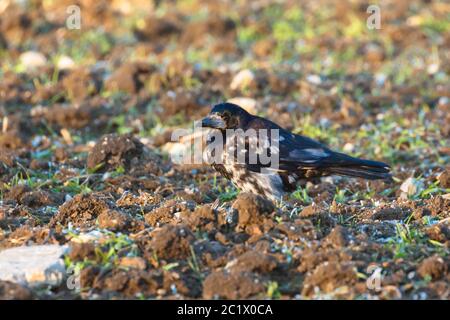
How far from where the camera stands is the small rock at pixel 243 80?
9508 millimetres

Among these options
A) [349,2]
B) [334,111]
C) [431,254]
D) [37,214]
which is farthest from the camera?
[349,2]

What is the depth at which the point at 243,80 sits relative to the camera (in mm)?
9523

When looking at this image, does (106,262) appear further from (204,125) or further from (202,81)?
(202,81)

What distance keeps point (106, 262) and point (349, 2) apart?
8.10 m

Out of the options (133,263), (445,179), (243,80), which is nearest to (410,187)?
(445,179)

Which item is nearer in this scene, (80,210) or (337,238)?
(337,238)

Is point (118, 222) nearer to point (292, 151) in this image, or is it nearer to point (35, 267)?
point (35, 267)

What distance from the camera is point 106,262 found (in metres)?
4.99

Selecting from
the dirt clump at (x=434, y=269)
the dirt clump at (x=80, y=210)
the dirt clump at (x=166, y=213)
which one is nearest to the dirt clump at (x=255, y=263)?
the dirt clump at (x=166, y=213)

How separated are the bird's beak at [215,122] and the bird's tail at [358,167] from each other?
88cm

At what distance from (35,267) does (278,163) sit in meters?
2.53

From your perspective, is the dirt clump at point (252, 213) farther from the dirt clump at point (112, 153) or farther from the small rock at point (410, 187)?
the dirt clump at point (112, 153)

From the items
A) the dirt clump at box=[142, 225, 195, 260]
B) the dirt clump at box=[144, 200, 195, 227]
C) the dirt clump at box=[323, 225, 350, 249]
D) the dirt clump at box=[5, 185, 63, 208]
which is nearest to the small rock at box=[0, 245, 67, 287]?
the dirt clump at box=[142, 225, 195, 260]

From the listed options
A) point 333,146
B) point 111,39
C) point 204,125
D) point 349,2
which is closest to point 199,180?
point 204,125
